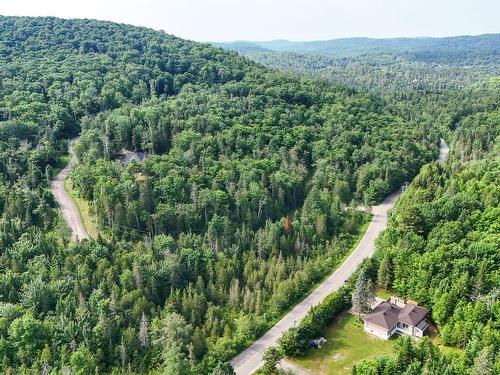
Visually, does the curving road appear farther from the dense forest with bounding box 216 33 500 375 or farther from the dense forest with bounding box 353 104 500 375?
the dense forest with bounding box 353 104 500 375

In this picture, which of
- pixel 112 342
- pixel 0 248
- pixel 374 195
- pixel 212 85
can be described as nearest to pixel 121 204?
pixel 0 248

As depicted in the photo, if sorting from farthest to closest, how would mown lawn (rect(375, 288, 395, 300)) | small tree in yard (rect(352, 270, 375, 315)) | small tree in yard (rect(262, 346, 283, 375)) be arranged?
mown lawn (rect(375, 288, 395, 300)) → small tree in yard (rect(352, 270, 375, 315)) → small tree in yard (rect(262, 346, 283, 375))

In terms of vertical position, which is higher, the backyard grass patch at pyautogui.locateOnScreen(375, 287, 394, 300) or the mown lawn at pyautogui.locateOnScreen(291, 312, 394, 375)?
the backyard grass patch at pyautogui.locateOnScreen(375, 287, 394, 300)

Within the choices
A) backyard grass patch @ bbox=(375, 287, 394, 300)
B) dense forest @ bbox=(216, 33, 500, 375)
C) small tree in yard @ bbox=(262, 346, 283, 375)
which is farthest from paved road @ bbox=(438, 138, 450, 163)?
small tree in yard @ bbox=(262, 346, 283, 375)

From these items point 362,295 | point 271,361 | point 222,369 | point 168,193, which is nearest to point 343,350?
point 362,295

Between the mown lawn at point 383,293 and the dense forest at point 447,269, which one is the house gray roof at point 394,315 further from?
the mown lawn at point 383,293

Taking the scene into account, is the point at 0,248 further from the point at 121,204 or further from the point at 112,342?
the point at 112,342

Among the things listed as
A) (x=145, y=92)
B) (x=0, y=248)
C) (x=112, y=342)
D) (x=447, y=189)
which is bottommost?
(x=112, y=342)
